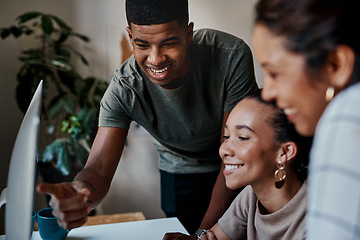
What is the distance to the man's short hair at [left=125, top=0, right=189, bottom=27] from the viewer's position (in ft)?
3.00

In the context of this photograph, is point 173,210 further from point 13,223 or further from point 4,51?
point 4,51

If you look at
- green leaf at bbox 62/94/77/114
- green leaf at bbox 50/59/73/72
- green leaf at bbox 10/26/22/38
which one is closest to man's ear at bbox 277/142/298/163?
green leaf at bbox 62/94/77/114

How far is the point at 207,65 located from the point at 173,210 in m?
0.52

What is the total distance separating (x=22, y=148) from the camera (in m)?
0.65

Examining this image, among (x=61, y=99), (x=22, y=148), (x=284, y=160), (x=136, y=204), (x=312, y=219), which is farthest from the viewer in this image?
(x=136, y=204)

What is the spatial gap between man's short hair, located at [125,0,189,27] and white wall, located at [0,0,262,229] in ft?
2.95

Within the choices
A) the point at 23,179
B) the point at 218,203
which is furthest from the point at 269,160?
the point at 23,179

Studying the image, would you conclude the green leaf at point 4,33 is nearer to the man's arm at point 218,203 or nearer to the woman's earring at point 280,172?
the man's arm at point 218,203

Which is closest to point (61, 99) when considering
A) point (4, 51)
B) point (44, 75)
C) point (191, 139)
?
point (44, 75)

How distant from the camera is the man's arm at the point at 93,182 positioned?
0.75 m

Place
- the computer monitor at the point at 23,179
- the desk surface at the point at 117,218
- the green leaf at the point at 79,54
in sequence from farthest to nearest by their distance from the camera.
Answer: the green leaf at the point at 79,54 < the desk surface at the point at 117,218 < the computer monitor at the point at 23,179

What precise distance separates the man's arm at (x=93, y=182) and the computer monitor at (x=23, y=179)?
68 mm

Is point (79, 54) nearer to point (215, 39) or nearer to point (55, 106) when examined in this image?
point (55, 106)

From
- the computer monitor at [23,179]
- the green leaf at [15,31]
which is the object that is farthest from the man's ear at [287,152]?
the green leaf at [15,31]
